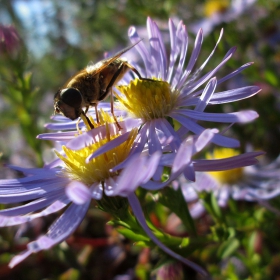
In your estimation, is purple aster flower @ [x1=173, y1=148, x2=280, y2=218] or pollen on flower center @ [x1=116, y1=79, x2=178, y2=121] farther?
purple aster flower @ [x1=173, y1=148, x2=280, y2=218]

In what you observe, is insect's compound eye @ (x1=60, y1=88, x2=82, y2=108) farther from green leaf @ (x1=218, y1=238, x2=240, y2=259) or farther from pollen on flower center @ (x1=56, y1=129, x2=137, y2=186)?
green leaf @ (x1=218, y1=238, x2=240, y2=259)

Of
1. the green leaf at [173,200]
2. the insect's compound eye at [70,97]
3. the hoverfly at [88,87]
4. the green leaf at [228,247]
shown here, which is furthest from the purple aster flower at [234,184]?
the insect's compound eye at [70,97]

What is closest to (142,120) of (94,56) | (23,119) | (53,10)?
(23,119)

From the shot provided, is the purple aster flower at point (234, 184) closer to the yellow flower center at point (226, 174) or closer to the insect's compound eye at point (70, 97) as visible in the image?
the yellow flower center at point (226, 174)

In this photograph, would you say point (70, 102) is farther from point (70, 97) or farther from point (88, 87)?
point (88, 87)

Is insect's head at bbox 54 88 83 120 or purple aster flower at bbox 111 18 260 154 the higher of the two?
insect's head at bbox 54 88 83 120

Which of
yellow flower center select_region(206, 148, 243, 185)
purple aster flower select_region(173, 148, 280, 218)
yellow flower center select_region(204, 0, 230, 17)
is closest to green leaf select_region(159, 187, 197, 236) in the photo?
purple aster flower select_region(173, 148, 280, 218)

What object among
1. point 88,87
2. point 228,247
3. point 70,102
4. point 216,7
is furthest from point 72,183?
point 216,7
